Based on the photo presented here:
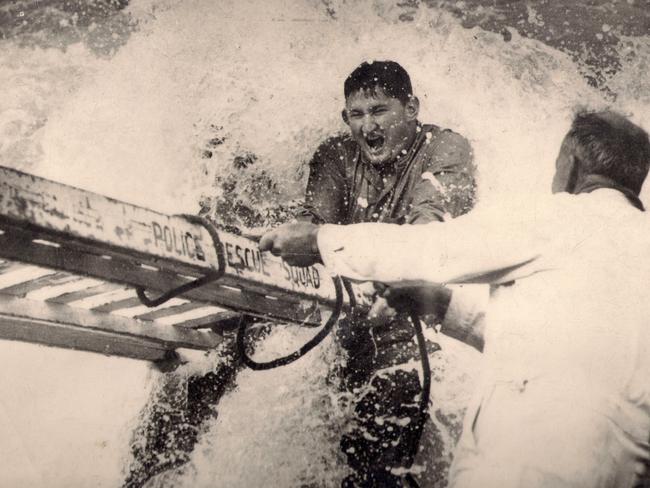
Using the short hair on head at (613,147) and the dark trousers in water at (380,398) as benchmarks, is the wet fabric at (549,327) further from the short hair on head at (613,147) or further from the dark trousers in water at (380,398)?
the dark trousers in water at (380,398)

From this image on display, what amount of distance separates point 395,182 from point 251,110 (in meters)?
0.39

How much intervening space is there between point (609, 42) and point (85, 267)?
1260 millimetres

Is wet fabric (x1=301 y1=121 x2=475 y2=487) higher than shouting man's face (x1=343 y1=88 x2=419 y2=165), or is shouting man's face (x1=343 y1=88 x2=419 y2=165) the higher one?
shouting man's face (x1=343 y1=88 x2=419 y2=165)

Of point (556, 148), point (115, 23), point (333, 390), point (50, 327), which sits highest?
point (115, 23)

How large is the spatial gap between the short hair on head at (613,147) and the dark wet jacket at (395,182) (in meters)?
0.25

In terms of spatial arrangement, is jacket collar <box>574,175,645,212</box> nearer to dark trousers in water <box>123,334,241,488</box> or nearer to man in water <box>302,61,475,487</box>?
man in water <box>302,61,475,487</box>

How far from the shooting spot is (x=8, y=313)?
4.38 ft

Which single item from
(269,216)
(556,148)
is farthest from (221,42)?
(556,148)

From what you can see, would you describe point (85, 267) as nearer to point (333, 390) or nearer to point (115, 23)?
point (333, 390)

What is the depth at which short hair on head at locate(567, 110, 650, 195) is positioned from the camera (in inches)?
55.8

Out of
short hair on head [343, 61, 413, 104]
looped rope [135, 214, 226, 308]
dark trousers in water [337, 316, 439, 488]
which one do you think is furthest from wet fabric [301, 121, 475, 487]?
looped rope [135, 214, 226, 308]

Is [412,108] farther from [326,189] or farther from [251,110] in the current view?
[251,110]

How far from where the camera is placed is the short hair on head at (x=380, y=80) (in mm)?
1789

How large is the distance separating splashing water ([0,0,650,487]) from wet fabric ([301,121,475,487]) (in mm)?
51
